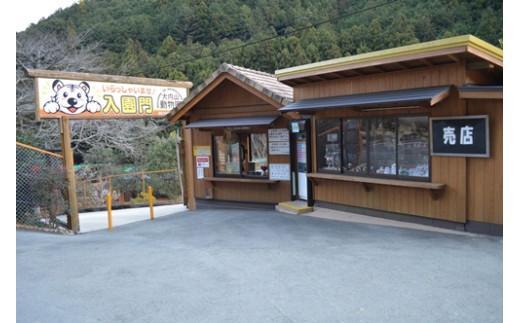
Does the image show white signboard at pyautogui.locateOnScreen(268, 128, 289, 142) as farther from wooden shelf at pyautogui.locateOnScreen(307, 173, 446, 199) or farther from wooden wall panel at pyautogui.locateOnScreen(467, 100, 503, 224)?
wooden wall panel at pyautogui.locateOnScreen(467, 100, 503, 224)

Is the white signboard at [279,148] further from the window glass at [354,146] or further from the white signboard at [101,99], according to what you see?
the white signboard at [101,99]

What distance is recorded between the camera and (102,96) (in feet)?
36.4

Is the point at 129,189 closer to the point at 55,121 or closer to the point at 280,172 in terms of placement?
the point at 55,121

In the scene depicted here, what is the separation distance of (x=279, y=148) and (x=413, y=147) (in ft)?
12.7

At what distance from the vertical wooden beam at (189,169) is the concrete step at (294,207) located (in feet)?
11.6

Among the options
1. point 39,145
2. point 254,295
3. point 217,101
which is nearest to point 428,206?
point 254,295

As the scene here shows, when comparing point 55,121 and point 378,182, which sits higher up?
point 55,121

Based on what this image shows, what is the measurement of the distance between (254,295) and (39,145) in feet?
51.0

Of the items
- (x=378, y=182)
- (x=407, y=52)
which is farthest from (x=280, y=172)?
(x=407, y=52)

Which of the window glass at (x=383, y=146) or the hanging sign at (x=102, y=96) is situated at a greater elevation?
the hanging sign at (x=102, y=96)

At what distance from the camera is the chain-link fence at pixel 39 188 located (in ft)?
34.3

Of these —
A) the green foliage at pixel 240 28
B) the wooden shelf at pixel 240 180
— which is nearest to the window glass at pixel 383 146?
the wooden shelf at pixel 240 180

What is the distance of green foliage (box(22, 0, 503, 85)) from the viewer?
22.2 m

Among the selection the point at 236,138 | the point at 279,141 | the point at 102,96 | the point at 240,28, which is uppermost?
the point at 240,28
